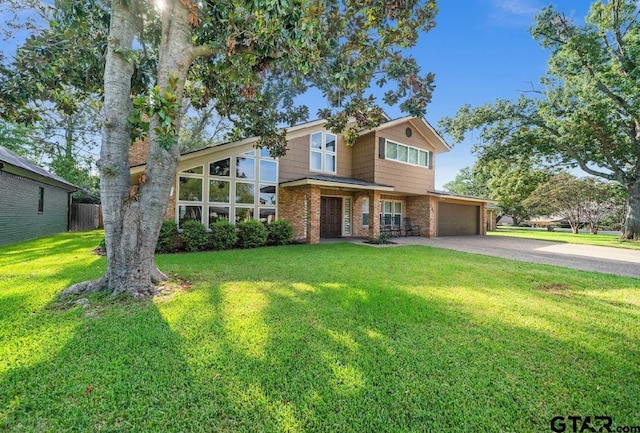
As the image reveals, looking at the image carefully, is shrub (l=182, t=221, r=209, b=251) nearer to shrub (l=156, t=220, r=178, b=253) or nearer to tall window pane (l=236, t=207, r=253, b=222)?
shrub (l=156, t=220, r=178, b=253)

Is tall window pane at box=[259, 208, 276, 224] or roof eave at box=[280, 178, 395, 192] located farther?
tall window pane at box=[259, 208, 276, 224]

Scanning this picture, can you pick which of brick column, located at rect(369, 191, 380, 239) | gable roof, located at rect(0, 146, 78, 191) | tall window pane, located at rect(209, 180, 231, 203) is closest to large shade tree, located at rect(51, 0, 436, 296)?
tall window pane, located at rect(209, 180, 231, 203)

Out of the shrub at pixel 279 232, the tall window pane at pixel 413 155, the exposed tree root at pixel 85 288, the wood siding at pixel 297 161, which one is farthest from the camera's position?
the tall window pane at pixel 413 155

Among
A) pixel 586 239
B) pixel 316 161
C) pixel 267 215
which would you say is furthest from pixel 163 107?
pixel 586 239

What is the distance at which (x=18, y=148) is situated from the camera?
20344mm

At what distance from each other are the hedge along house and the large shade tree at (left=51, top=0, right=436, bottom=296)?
3.97 m

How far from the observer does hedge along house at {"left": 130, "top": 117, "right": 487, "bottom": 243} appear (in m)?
10.4

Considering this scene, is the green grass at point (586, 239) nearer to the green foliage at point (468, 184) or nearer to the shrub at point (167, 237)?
the shrub at point (167, 237)

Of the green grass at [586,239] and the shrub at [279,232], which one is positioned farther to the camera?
the green grass at [586,239]

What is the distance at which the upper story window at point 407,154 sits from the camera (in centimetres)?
1438

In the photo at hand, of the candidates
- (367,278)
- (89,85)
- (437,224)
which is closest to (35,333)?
(367,278)

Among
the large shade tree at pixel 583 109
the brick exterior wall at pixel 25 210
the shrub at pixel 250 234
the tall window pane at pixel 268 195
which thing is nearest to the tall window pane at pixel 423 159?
the large shade tree at pixel 583 109

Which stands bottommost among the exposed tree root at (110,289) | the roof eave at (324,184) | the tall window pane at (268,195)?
the exposed tree root at (110,289)

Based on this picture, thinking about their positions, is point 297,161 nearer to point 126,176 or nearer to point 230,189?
point 230,189
